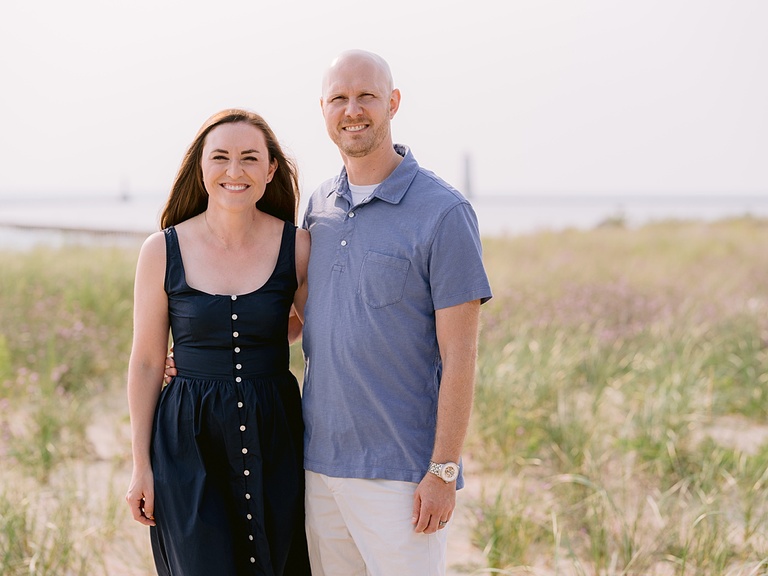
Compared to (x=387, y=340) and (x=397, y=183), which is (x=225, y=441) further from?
(x=397, y=183)

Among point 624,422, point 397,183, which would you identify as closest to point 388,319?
point 397,183

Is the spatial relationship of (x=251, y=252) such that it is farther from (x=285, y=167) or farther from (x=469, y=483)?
(x=469, y=483)

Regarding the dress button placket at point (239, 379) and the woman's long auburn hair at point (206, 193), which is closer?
the dress button placket at point (239, 379)

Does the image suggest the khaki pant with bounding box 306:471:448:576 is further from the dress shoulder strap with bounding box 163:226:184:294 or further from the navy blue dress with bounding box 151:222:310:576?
the dress shoulder strap with bounding box 163:226:184:294

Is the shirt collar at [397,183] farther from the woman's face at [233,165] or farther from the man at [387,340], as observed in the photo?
the woman's face at [233,165]

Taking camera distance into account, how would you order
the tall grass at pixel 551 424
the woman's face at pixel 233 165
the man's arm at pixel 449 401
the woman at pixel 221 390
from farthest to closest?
the tall grass at pixel 551 424 → the woman's face at pixel 233 165 → the woman at pixel 221 390 → the man's arm at pixel 449 401

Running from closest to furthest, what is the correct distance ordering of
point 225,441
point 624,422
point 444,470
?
point 444,470
point 225,441
point 624,422

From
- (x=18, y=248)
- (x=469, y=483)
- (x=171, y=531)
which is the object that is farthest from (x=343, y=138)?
(x=18, y=248)

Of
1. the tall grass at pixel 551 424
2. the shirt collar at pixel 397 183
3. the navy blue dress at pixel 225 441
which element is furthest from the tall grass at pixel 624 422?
the shirt collar at pixel 397 183

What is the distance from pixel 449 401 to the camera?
2506 mm

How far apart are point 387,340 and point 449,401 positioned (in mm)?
256

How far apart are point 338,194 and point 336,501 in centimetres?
96

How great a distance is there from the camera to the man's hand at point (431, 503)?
8.20 feet

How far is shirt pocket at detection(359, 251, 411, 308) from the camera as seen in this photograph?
2508 millimetres
